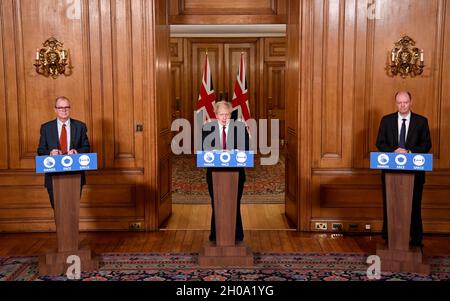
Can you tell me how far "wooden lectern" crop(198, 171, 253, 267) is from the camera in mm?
5016

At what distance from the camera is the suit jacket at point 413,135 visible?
202 inches

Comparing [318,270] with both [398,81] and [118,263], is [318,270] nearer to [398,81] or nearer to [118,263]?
[118,263]

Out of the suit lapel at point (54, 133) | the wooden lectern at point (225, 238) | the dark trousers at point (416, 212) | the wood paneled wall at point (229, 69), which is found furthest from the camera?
the wood paneled wall at point (229, 69)

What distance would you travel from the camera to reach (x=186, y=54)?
44.3 ft

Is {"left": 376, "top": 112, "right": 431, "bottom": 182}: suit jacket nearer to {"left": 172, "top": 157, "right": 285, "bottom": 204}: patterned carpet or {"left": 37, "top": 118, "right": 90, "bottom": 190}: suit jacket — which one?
{"left": 37, "top": 118, "right": 90, "bottom": 190}: suit jacket

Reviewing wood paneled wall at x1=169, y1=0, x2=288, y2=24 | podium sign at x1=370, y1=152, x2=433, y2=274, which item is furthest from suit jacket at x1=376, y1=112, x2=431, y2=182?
wood paneled wall at x1=169, y1=0, x2=288, y2=24

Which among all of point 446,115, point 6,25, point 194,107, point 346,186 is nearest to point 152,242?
point 346,186

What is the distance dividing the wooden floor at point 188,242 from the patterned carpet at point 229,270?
0.82 ft

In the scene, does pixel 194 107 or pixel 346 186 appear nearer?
pixel 346 186

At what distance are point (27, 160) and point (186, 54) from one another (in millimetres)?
7778

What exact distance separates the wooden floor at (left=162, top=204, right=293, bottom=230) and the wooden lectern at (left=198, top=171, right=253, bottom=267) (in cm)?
156

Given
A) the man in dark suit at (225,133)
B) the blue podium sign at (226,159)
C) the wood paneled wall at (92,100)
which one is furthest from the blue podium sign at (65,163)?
the wood paneled wall at (92,100)

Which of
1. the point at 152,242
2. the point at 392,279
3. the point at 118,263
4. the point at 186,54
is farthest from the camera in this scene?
the point at 186,54

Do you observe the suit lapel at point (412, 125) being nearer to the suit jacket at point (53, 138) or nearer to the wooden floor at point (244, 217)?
the wooden floor at point (244, 217)
